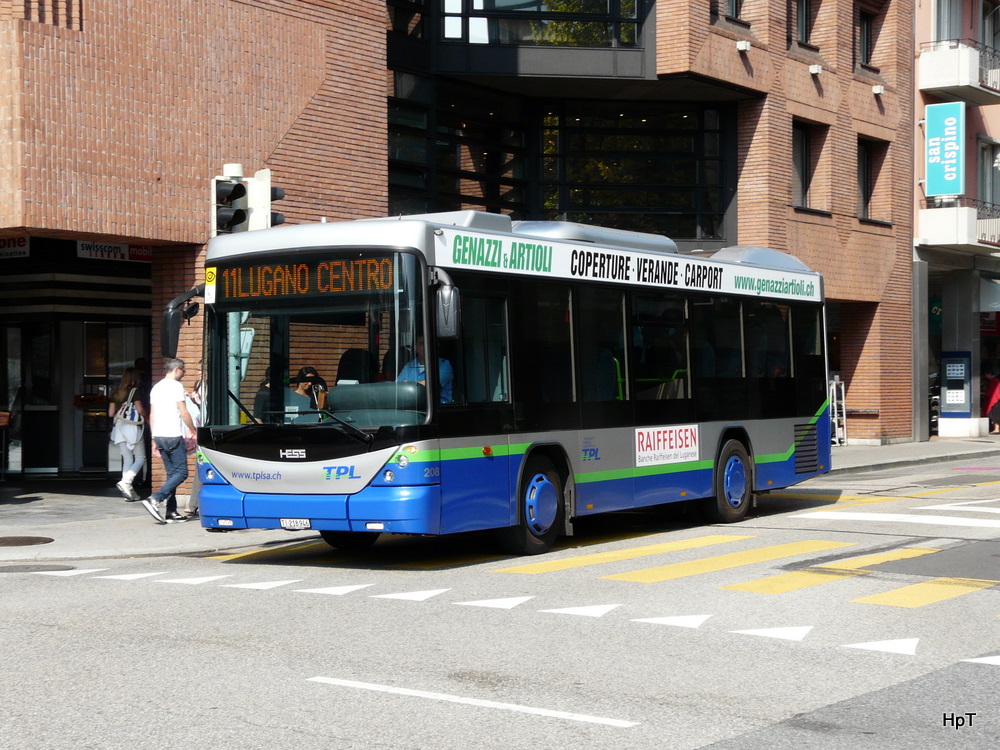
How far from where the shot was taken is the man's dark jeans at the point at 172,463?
15281mm

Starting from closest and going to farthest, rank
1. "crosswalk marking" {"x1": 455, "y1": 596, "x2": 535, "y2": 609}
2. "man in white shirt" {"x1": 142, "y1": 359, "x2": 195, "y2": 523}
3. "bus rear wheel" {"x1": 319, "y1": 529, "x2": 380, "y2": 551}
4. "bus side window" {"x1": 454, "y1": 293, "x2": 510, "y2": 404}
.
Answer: "crosswalk marking" {"x1": 455, "y1": 596, "x2": 535, "y2": 609} → "bus side window" {"x1": 454, "y1": 293, "x2": 510, "y2": 404} → "bus rear wheel" {"x1": 319, "y1": 529, "x2": 380, "y2": 551} → "man in white shirt" {"x1": 142, "y1": 359, "x2": 195, "y2": 523}

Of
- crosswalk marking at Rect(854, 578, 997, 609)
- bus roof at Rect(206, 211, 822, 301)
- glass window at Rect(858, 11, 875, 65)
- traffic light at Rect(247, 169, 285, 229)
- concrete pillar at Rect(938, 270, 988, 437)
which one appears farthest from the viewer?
concrete pillar at Rect(938, 270, 988, 437)

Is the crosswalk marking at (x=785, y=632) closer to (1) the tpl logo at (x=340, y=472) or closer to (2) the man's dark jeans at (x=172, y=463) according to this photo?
(1) the tpl logo at (x=340, y=472)

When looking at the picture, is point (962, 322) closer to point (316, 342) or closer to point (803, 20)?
point (803, 20)

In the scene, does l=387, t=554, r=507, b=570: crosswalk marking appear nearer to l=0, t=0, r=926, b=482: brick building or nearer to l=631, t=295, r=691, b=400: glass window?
l=631, t=295, r=691, b=400: glass window

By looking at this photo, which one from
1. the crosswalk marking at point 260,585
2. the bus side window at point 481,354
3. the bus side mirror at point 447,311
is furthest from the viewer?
the bus side window at point 481,354

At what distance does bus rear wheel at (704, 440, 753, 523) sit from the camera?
15.1 metres

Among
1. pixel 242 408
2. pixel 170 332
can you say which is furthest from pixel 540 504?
pixel 170 332

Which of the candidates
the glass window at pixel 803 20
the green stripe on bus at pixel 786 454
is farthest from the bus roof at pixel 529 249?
the glass window at pixel 803 20

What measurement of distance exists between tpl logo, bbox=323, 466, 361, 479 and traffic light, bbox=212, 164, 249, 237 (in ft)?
11.6

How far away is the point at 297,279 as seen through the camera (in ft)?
36.5

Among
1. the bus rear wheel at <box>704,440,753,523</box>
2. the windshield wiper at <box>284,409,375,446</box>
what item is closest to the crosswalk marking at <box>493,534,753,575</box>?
the bus rear wheel at <box>704,440,753,523</box>

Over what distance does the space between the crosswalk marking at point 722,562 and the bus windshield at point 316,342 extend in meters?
2.17

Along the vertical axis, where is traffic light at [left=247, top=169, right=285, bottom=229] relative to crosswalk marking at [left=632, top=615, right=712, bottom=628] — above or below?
above
